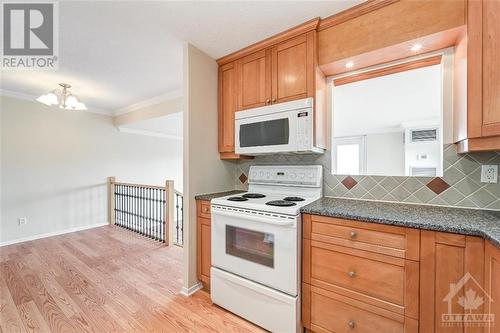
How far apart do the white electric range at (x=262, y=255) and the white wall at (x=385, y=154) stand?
19.8 inches

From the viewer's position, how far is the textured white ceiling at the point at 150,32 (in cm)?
161

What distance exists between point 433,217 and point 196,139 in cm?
195

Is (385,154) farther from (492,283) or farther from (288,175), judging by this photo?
(492,283)

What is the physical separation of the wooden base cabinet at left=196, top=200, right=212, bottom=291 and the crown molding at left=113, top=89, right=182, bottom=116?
2.18 metres

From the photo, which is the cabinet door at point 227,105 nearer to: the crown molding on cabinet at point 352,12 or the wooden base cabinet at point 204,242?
the wooden base cabinet at point 204,242

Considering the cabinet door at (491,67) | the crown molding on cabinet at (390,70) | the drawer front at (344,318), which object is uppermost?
the crown molding on cabinet at (390,70)

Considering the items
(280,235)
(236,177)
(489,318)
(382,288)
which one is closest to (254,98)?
(236,177)

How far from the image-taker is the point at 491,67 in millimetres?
Result: 1159

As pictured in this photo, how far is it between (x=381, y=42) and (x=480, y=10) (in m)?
0.49

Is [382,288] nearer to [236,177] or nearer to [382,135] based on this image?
[382,135]

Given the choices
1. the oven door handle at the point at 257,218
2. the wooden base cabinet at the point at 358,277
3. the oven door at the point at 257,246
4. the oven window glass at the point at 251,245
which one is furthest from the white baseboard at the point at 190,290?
the wooden base cabinet at the point at 358,277

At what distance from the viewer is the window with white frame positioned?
2.05 meters

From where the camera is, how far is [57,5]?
5.29ft

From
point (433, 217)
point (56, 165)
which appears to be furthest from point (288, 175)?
point (56, 165)
